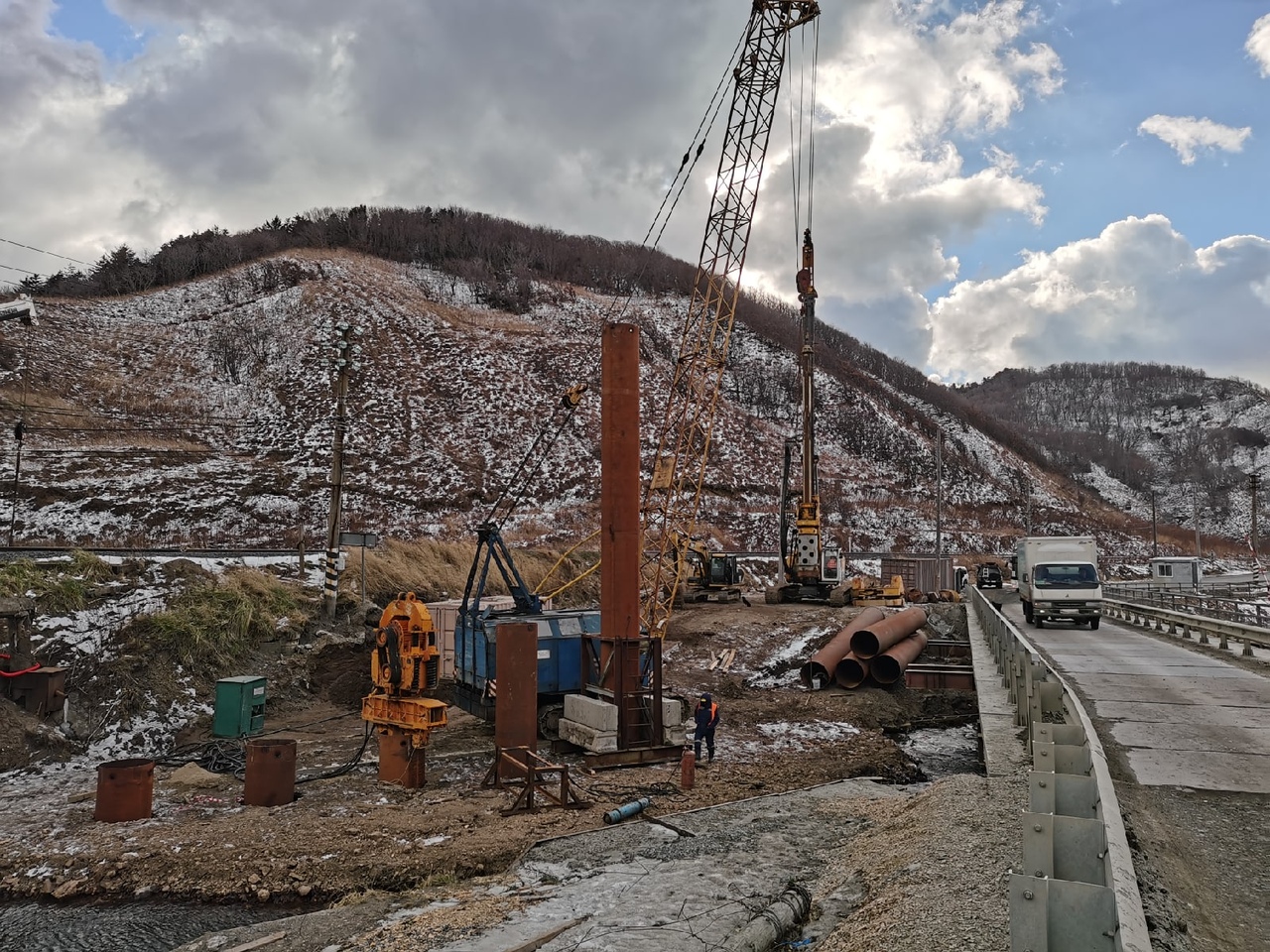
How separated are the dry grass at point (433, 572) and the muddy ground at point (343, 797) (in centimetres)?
630

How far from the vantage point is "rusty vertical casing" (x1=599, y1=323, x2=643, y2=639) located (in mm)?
14039

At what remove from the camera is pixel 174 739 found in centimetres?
1531

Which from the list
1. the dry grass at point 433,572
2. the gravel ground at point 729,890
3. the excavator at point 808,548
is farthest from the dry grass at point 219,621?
the excavator at point 808,548

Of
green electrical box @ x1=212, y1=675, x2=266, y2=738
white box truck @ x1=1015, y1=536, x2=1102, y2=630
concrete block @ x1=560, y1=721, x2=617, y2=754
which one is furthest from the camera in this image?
white box truck @ x1=1015, y1=536, x2=1102, y2=630

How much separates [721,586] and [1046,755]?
29.5 m

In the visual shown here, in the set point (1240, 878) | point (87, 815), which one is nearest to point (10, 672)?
point (87, 815)

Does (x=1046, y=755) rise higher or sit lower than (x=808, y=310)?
lower

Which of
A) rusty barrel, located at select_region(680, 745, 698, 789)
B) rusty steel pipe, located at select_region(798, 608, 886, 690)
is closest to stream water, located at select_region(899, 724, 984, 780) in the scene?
rusty steel pipe, located at select_region(798, 608, 886, 690)

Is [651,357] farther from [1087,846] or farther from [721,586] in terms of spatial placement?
[1087,846]

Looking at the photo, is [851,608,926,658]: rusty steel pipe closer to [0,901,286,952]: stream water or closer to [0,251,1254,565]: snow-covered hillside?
[0,901,286,952]: stream water

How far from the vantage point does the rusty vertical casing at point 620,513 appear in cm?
1404

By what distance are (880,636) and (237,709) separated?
14.7 metres

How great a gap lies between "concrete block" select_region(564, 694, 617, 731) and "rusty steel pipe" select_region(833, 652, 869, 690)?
355 inches

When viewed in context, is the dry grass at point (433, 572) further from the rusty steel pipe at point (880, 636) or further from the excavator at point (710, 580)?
the rusty steel pipe at point (880, 636)
